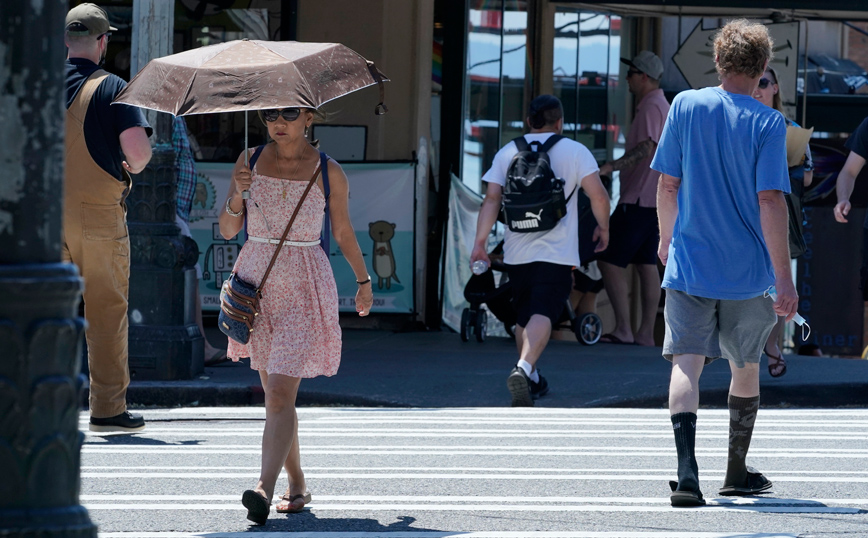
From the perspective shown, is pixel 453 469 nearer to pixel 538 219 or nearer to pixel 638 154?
pixel 538 219

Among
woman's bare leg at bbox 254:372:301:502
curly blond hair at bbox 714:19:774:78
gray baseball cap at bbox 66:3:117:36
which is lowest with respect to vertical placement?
woman's bare leg at bbox 254:372:301:502

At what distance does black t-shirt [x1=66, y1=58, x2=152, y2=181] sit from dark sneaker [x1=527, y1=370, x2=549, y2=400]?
3.16 m

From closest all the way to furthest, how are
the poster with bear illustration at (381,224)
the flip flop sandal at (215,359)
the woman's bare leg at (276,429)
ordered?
1. the woman's bare leg at (276,429)
2. the flip flop sandal at (215,359)
3. the poster with bear illustration at (381,224)

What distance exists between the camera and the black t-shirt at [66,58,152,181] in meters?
7.11

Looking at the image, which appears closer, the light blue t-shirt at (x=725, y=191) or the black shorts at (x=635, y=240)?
the light blue t-shirt at (x=725, y=191)

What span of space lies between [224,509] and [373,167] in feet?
24.3

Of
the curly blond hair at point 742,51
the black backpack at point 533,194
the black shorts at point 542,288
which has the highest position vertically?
the curly blond hair at point 742,51

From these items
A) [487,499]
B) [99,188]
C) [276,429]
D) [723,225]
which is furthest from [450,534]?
Result: [99,188]

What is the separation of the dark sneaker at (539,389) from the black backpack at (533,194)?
102 cm

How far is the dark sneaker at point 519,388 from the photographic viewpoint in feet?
28.8

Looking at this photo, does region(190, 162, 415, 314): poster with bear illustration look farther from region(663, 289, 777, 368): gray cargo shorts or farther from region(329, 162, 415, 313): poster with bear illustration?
region(663, 289, 777, 368): gray cargo shorts

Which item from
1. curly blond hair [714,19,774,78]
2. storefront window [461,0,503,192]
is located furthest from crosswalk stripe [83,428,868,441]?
storefront window [461,0,503,192]

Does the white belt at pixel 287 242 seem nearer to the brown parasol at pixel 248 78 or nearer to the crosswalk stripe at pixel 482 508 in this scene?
the brown parasol at pixel 248 78

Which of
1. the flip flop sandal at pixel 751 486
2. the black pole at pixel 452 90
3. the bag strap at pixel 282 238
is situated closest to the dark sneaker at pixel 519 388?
the flip flop sandal at pixel 751 486
